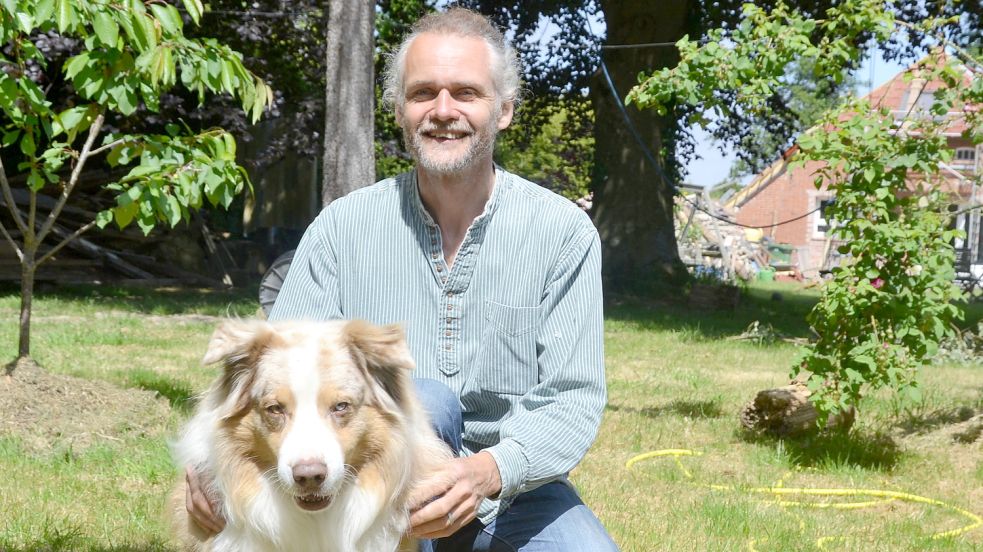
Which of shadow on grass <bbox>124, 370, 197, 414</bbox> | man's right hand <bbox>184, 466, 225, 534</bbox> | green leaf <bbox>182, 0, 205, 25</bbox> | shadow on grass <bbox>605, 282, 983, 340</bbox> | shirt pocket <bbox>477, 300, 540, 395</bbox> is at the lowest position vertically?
shadow on grass <bbox>605, 282, 983, 340</bbox>

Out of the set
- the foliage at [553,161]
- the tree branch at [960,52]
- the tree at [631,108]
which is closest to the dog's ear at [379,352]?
the tree branch at [960,52]

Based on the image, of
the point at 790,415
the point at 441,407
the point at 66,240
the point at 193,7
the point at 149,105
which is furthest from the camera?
the point at 66,240

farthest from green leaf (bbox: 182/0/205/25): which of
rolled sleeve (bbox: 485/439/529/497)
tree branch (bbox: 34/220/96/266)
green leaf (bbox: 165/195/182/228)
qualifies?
rolled sleeve (bbox: 485/439/529/497)

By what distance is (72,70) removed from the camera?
5.46m

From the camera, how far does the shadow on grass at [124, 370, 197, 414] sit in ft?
22.8

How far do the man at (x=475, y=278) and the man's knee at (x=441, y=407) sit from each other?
0.01 metres

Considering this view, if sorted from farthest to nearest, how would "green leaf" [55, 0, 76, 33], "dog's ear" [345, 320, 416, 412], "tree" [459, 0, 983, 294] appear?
"tree" [459, 0, 983, 294] → "green leaf" [55, 0, 76, 33] → "dog's ear" [345, 320, 416, 412]

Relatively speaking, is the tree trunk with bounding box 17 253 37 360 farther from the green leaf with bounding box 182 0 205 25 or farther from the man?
the man

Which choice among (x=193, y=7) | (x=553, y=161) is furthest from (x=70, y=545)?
(x=553, y=161)

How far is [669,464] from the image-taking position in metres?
6.40

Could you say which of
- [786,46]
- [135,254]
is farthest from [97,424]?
[135,254]

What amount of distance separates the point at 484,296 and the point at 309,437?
991 millimetres

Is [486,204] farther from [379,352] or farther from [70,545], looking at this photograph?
[70,545]

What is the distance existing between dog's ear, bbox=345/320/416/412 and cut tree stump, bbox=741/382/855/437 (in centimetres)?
495
